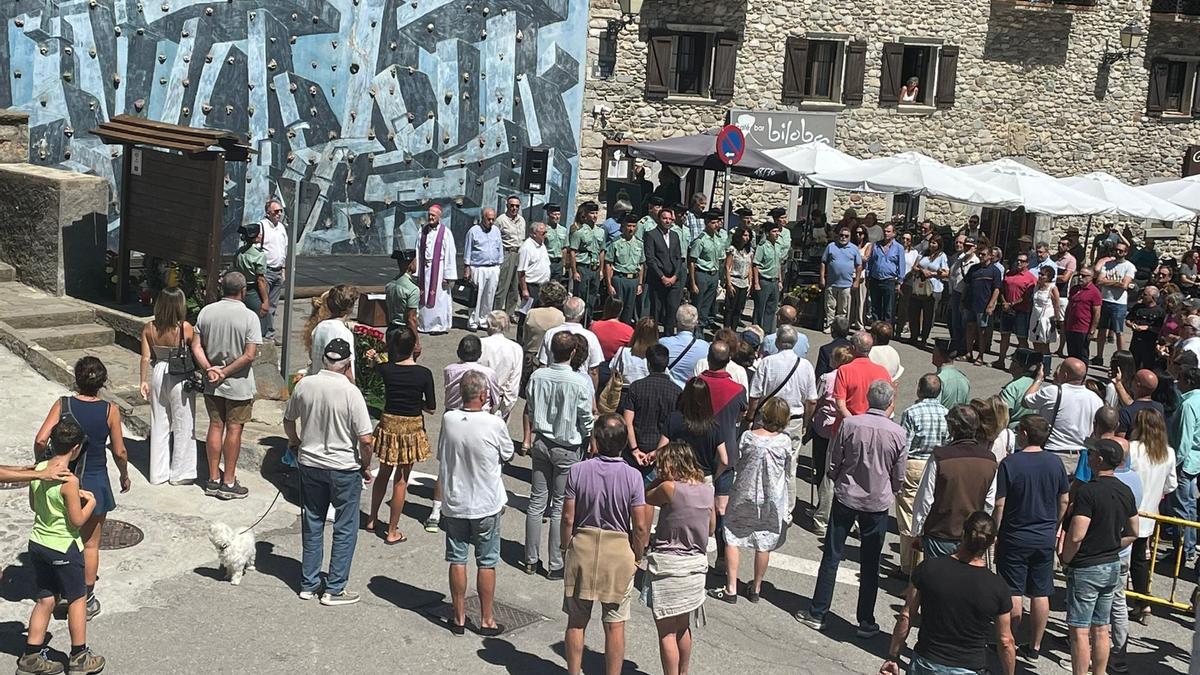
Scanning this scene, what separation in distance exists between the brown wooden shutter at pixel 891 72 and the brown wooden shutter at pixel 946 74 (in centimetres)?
99

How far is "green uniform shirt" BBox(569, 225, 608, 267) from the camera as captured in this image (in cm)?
1722

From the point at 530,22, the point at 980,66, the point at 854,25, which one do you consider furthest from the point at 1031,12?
the point at 530,22

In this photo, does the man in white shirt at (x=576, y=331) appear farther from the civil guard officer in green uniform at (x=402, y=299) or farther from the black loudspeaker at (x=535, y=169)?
the black loudspeaker at (x=535, y=169)

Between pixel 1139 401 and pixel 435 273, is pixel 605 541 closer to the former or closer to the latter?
pixel 1139 401

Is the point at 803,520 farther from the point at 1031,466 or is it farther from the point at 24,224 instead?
the point at 24,224

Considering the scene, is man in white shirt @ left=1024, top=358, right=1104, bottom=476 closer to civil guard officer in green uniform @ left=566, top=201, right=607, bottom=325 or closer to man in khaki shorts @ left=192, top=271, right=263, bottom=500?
man in khaki shorts @ left=192, top=271, right=263, bottom=500

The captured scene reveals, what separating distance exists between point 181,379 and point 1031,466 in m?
6.05


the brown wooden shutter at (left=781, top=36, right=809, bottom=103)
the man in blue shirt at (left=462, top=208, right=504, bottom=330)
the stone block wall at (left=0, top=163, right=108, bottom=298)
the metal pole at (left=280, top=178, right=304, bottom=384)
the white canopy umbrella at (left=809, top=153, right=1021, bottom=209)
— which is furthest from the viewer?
the brown wooden shutter at (left=781, top=36, right=809, bottom=103)

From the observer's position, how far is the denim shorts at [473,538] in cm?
838

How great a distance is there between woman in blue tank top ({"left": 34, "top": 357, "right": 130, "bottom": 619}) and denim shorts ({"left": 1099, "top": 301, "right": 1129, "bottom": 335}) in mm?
14478

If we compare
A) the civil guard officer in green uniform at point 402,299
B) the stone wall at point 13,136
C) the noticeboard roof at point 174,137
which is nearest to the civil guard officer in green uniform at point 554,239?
the civil guard officer in green uniform at point 402,299

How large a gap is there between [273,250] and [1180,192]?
1555 centimetres

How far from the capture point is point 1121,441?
9234mm

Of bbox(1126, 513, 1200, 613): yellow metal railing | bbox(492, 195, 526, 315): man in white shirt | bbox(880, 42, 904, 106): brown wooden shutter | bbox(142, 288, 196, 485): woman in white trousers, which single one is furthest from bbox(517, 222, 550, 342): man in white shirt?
bbox(880, 42, 904, 106): brown wooden shutter
